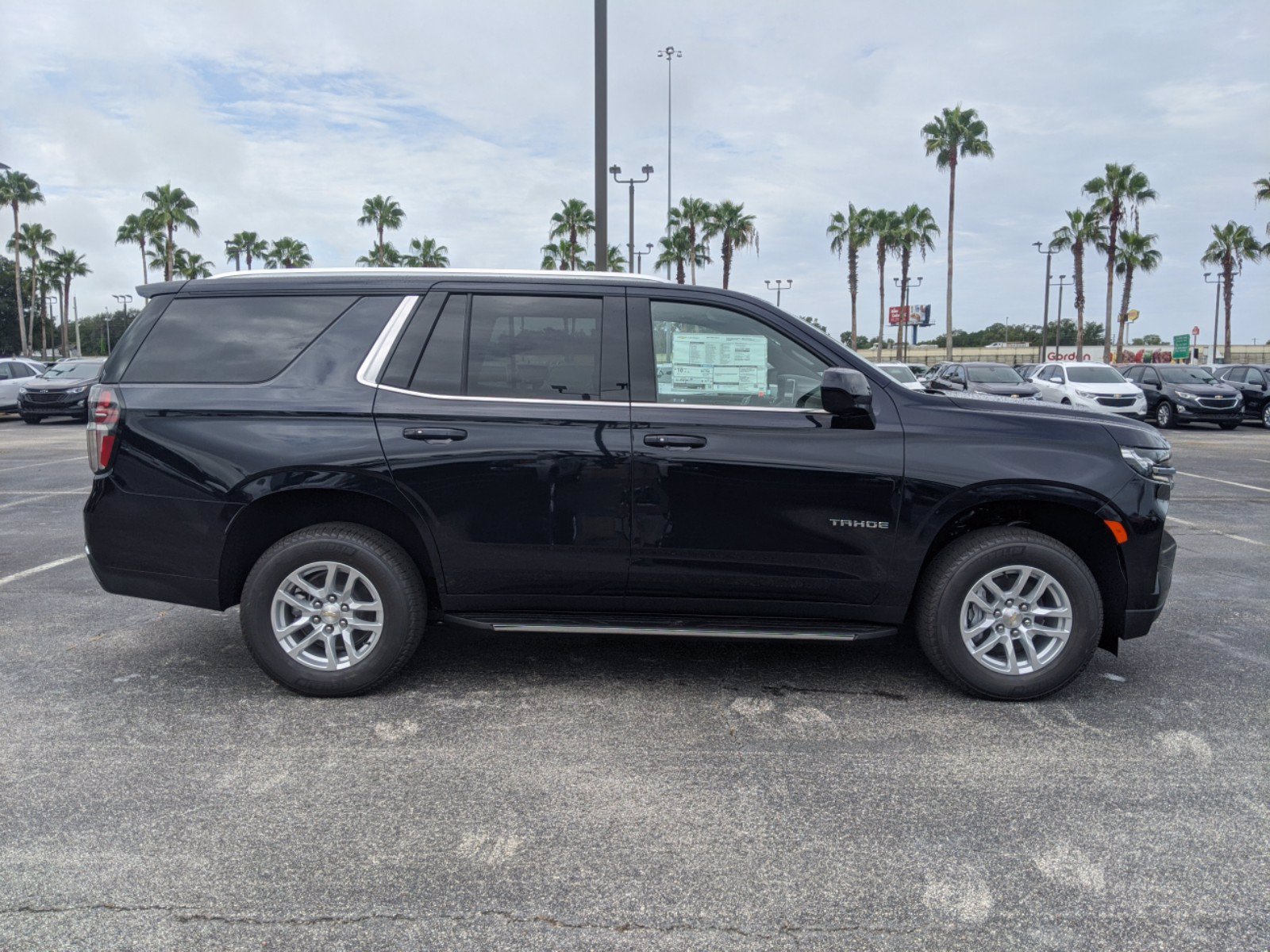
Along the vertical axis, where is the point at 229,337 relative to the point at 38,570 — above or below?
above

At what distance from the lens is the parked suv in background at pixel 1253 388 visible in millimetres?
24031

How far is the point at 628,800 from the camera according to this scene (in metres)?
3.23

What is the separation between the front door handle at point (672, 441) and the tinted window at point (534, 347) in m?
0.32

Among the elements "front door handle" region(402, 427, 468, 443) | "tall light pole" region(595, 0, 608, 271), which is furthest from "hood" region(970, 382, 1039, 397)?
"front door handle" region(402, 427, 468, 443)

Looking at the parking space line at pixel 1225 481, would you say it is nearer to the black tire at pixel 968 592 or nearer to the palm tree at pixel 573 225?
the black tire at pixel 968 592

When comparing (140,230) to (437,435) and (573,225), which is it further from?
(437,435)

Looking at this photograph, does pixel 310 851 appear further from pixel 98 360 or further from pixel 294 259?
pixel 294 259

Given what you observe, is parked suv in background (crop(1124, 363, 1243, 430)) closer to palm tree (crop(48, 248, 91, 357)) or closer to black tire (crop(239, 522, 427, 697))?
black tire (crop(239, 522, 427, 697))

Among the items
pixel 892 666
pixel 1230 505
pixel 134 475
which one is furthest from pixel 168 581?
pixel 1230 505

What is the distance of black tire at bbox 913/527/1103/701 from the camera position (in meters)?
4.05

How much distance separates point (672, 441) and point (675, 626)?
2.69ft

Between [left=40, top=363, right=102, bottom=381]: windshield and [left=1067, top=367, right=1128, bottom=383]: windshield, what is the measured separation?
80.1 ft

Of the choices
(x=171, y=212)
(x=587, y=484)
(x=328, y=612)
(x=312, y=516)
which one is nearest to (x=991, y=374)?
(x=587, y=484)

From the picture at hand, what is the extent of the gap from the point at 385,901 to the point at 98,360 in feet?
88.7
